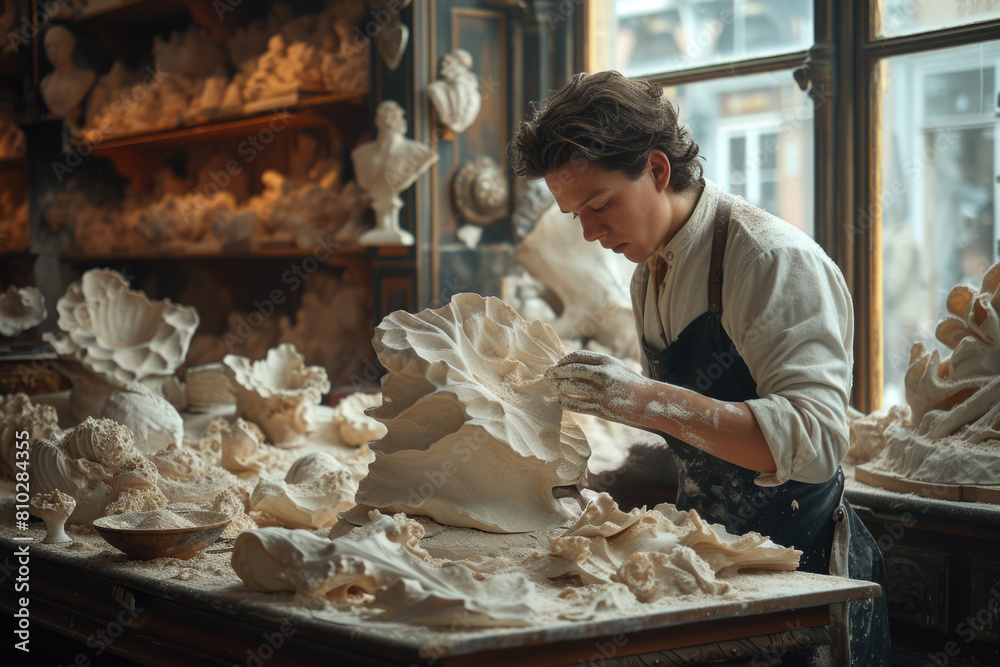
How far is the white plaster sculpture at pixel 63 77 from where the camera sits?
6.32m

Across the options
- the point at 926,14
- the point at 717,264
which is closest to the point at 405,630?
the point at 717,264

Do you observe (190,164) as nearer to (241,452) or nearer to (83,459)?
(241,452)

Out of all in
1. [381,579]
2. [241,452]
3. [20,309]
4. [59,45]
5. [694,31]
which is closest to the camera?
[381,579]

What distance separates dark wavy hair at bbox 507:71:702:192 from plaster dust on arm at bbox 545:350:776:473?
1.30ft

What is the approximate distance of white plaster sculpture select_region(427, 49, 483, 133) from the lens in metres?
4.65

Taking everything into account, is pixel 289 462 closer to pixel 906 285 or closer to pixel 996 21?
pixel 906 285

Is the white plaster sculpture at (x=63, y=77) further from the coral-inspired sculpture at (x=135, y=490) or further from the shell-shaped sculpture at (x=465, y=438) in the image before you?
the shell-shaped sculpture at (x=465, y=438)

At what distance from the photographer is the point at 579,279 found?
4570mm

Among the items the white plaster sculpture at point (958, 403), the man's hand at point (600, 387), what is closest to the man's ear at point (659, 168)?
the man's hand at point (600, 387)

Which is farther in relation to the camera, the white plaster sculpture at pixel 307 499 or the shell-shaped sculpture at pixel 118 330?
the shell-shaped sculpture at pixel 118 330

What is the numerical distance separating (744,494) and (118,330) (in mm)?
2741

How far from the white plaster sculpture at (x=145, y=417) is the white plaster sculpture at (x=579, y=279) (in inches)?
71.0

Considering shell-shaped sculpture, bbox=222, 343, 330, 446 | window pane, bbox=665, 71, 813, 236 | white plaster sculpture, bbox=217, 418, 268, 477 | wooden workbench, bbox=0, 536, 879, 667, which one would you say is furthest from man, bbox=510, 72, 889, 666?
window pane, bbox=665, 71, 813, 236

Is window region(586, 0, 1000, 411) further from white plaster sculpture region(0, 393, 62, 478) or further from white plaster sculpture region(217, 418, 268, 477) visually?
white plaster sculpture region(0, 393, 62, 478)
